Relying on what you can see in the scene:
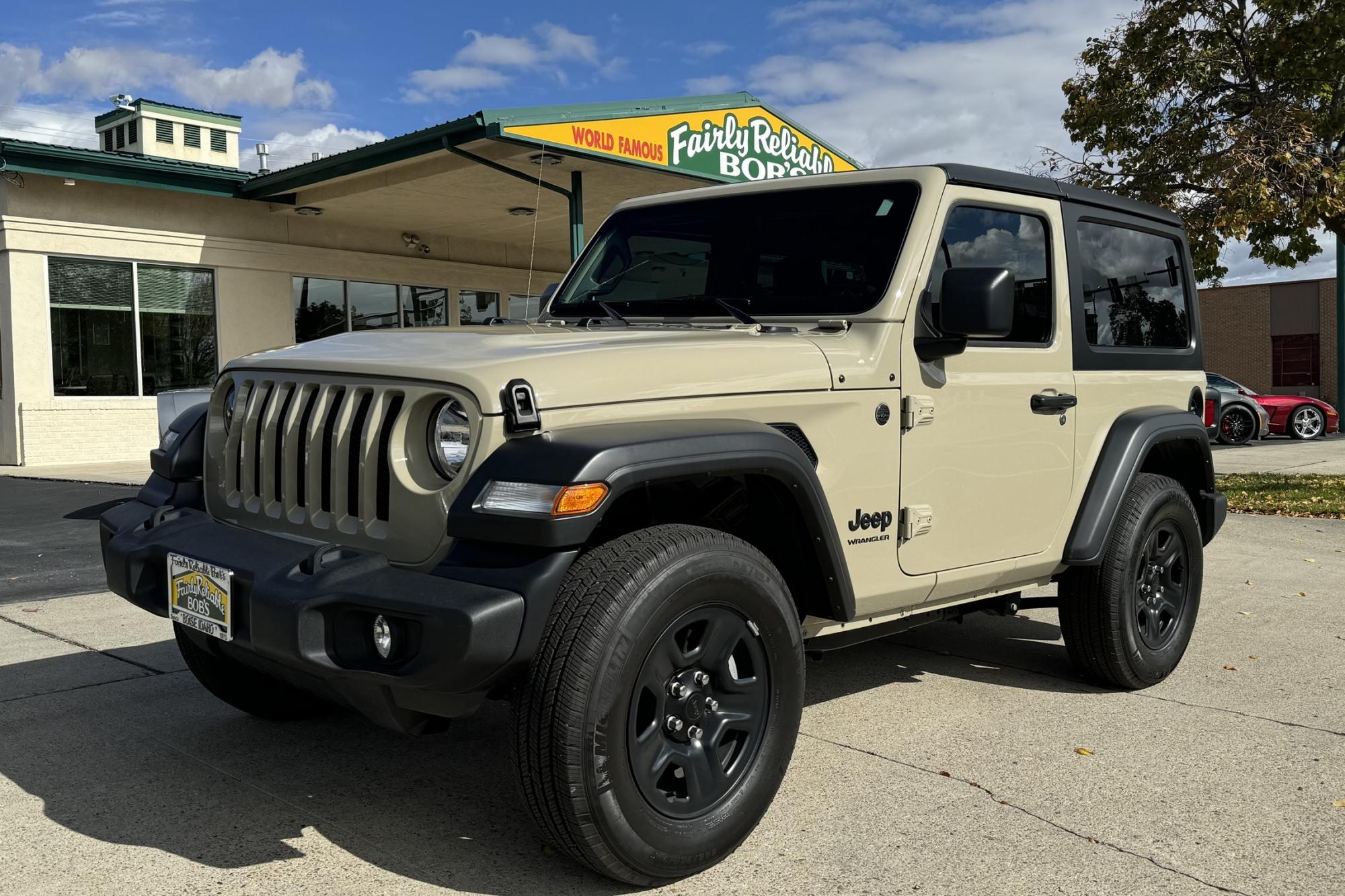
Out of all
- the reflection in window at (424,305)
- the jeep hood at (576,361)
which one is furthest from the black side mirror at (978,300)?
the reflection in window at (424,305)

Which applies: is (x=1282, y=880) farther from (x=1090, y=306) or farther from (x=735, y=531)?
(x=1090, y=306)

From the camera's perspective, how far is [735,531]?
3.59 meters

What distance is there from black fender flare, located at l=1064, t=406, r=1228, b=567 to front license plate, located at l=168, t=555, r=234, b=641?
3.05 m

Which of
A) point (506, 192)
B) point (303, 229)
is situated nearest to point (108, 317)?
point (303, 229)

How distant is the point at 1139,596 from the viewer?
15.9 feet

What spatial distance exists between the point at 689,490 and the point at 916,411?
2.73 ft

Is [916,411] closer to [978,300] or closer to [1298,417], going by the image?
[978,300]

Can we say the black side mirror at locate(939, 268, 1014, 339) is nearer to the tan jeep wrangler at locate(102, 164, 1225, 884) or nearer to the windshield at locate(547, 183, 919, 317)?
the tan jeep wrangler at locate(102, 164, 1225, 884)

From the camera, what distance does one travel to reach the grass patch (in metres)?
10.9

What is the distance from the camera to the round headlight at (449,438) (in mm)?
2947

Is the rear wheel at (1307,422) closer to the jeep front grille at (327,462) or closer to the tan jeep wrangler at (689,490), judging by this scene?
the tan jeep wrangler at (689,490)

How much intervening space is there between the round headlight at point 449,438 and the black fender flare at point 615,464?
112 mm

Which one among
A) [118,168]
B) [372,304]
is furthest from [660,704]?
[372,304]

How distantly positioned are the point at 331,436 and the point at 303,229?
17.2 metres
